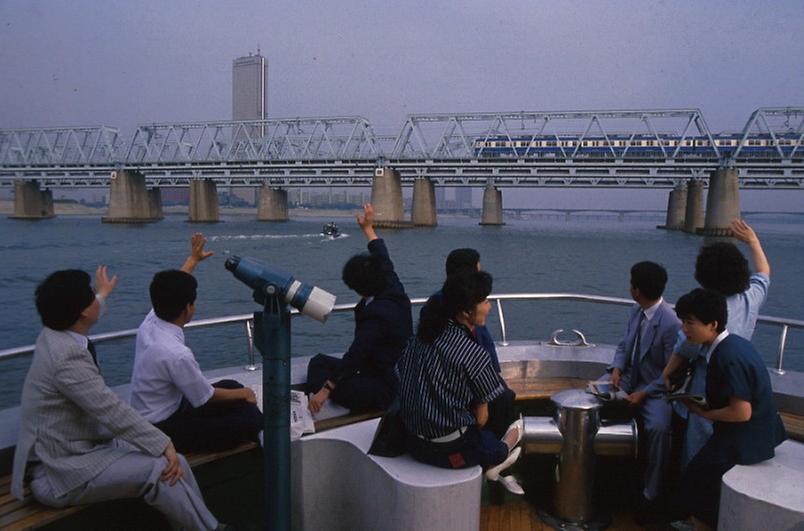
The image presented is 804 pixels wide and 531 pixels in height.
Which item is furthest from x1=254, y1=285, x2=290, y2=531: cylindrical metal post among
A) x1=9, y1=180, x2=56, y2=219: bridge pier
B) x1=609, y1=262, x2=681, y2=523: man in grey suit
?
x1=9, y1=180, x2=56, y2=219: bridge pier

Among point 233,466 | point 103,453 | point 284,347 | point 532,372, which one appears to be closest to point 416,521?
point 284,347

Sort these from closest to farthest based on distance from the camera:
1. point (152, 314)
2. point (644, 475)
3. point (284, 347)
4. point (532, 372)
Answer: point (284, 347), point (152, 314), point (644, 475), point (532, 372)

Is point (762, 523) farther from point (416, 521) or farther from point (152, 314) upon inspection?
point (152, 314)

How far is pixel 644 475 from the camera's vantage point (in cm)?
352

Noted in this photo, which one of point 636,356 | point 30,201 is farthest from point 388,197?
point 636,356

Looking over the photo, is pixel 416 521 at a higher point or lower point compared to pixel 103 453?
lower

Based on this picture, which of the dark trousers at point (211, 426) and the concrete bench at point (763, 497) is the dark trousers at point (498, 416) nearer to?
the concrete bench at point (763, 497)

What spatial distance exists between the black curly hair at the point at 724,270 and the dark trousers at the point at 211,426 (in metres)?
2.64

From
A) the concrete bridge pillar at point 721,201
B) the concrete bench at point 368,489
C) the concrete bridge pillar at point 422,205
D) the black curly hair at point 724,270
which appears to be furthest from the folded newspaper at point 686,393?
the concrete bridge pillar at point 422,205

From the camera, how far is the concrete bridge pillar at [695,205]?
77.2 m

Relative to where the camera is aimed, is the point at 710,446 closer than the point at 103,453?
No

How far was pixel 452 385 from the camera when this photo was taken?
2.68 meters

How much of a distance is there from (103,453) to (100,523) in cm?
41

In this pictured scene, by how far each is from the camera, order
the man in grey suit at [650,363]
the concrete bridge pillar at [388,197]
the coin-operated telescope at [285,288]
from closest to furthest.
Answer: the coin-operated telescope at [285,288] < the man in grey suit at [650,363] < the concrete bridge pillar at [388,197]
